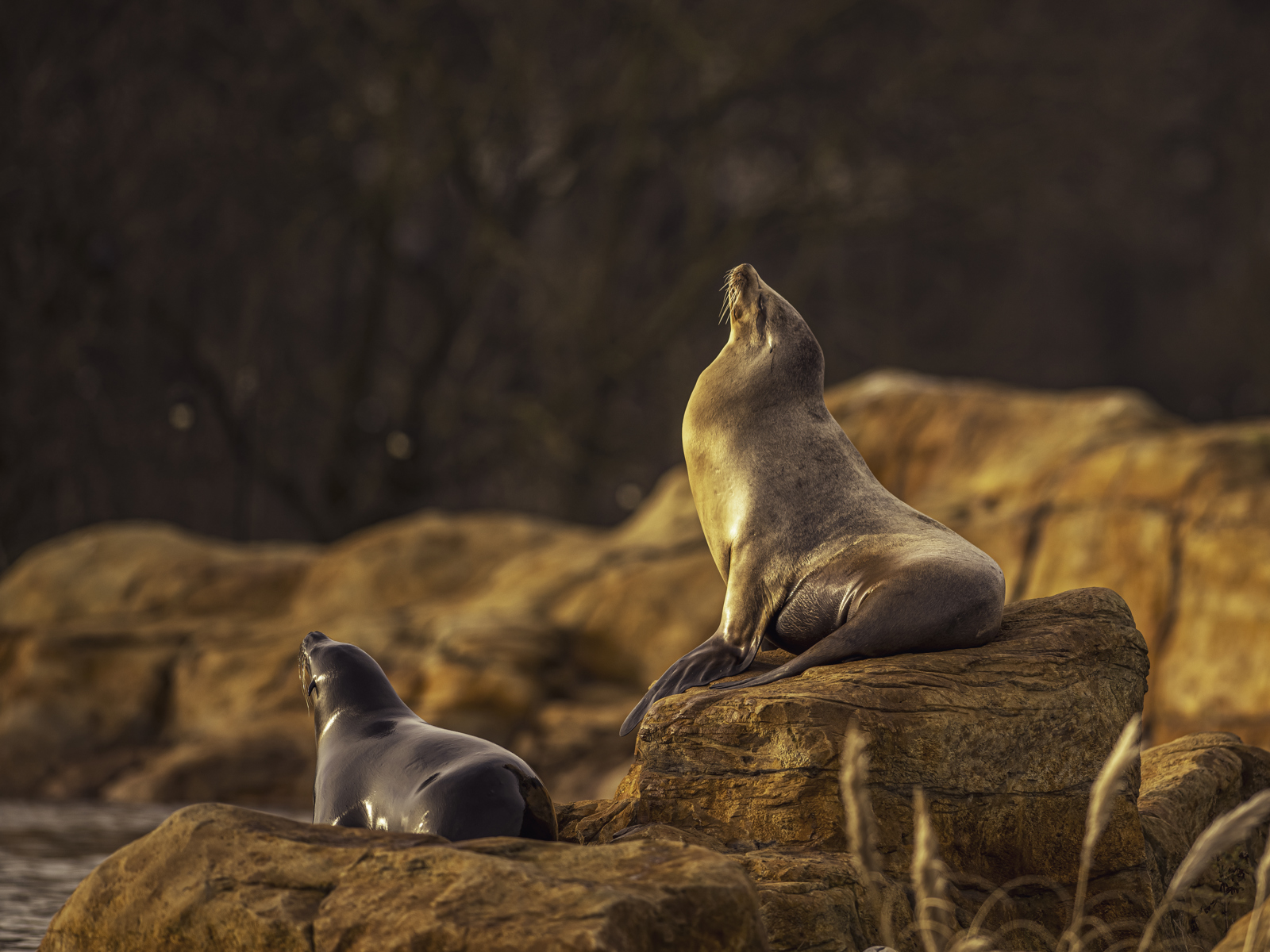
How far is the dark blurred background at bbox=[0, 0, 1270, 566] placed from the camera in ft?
56.7

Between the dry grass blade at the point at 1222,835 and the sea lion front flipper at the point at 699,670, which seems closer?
the dry grass blade at the point at 1222,835

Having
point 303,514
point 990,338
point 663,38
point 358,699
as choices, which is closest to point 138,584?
point 303,514

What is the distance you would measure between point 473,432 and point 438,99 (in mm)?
4458

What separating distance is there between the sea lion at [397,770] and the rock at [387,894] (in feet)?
1.13

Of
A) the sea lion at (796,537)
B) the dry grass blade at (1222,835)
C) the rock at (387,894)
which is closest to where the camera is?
the dry grass blade at (1222,835)

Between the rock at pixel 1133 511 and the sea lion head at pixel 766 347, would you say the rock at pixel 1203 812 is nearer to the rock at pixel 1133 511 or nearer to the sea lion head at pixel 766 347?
the sea lion head at pixel 766 347

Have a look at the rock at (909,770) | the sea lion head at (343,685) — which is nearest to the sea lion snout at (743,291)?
the rock at (909,770)

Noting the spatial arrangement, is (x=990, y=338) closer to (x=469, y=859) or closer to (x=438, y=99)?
(x=438, y=99)

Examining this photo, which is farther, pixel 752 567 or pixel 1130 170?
pixel 1130 170

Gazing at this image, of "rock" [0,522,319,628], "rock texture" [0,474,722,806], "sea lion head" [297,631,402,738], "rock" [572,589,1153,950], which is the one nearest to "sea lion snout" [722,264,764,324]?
"rock" [572,589,1153,950]

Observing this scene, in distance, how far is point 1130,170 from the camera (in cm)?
1948

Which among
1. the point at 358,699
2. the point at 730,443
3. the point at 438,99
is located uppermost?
the point at 438,99

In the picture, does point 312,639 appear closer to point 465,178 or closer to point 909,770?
point 909,770

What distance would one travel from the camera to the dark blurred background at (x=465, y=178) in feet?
56.7
